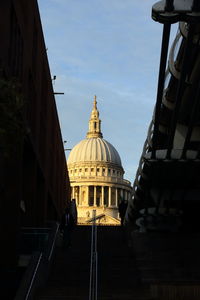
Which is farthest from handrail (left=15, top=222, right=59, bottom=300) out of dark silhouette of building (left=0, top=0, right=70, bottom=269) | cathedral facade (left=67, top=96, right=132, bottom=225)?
cathedral facade (left=67, top=96, right=132, bottom=225)

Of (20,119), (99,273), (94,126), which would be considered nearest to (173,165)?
(99,273)

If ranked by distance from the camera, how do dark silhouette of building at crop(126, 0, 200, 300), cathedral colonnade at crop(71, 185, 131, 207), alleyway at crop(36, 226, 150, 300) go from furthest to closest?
cathedral colonnade at crop(71, 185, 131, 207)
alleyway at crop(36, 226, 150, 300)
dark silhouette of building at crop(126, 0, 200, 300)

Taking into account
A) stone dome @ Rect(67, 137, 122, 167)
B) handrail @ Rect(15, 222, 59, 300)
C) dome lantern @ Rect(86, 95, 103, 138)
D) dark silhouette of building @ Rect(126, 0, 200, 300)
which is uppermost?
dome lantern @ Rect(86, 95, 103, 138)

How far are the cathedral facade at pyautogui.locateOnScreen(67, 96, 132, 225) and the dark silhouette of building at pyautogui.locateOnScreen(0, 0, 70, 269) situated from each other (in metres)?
100

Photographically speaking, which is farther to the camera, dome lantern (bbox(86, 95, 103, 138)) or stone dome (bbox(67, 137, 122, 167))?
dome lantern (bbox(86, 95, 103, 138))

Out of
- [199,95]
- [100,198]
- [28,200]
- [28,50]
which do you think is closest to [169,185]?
[28,200]

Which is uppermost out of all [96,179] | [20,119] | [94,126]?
[94,126]

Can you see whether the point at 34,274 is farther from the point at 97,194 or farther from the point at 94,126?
the point at 94,126

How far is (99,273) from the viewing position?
2005cm

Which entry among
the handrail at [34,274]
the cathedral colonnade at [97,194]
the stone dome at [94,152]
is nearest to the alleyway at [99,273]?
the handrail at [34,274]

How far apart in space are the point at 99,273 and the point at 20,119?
29.1 feet

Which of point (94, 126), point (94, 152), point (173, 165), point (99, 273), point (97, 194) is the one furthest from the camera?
point (94, 126)

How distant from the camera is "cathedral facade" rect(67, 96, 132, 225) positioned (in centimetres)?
14312

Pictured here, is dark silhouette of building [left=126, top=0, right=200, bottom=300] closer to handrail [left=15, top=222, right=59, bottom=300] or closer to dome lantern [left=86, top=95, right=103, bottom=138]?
handrail [left=15, top=222, right=59, bottom=300]
